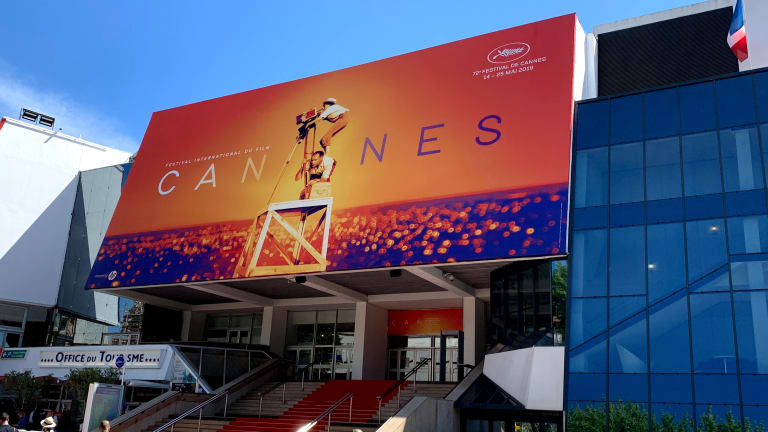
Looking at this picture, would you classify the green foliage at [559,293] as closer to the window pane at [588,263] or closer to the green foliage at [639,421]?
the window pane at [588,263]

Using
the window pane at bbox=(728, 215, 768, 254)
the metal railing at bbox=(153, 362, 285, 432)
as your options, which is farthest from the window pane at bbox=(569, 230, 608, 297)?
the metal railing at bbox=(153, 362, 285, 432)

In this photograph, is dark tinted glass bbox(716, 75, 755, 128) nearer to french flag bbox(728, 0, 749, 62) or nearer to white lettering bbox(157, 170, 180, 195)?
french flag bbox(728, 0, 749, 62)

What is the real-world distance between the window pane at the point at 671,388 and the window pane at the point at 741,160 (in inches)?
194

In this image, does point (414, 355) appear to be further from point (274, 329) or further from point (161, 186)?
point (161, 186)

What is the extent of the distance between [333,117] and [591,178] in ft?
31.4

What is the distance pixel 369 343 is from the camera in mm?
27359

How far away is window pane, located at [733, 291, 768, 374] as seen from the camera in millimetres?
15484

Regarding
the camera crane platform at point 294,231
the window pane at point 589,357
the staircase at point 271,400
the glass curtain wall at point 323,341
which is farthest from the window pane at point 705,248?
the glass curtain wall at point 323,341

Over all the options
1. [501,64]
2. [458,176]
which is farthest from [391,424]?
[501,64]

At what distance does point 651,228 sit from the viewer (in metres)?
18.0

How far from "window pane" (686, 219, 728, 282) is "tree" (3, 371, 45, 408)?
23941mm

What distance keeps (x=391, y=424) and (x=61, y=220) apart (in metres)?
25.7

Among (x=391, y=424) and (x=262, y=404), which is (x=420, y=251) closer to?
(x=391, y=424)

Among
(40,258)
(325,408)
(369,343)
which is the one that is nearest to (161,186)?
(369,343)
